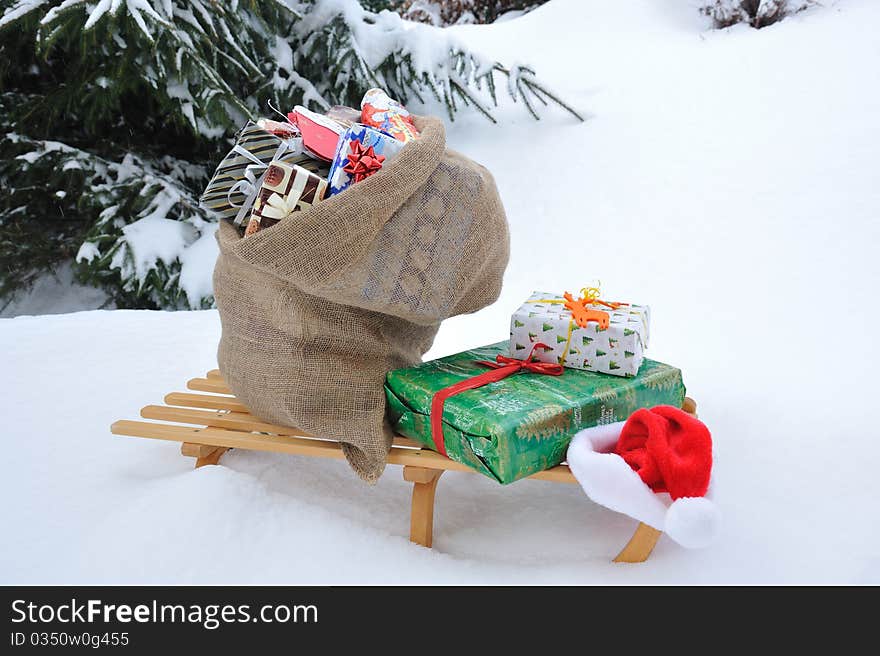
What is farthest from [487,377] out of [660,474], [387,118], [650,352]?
[650,352]

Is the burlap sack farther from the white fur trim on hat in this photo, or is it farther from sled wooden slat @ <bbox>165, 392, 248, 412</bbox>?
the white fur trim on hat

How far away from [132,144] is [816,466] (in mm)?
3107

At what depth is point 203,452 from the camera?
1549 mm

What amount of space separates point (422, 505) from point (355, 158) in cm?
63

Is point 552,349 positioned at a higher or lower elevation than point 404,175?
lower

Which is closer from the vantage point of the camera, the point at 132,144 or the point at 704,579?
the point at 704,579

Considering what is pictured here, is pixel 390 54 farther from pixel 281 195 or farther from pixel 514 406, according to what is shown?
pixel 514 406

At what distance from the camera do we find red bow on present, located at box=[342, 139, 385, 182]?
4.33 ft

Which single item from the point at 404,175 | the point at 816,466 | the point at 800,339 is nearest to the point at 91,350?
the point at 404,175

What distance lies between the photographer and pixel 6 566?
123 centimetres

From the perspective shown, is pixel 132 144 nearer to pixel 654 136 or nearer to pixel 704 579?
pixel 654 136

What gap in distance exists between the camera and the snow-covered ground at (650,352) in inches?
50.3

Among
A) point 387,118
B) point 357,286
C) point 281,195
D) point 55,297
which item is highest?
point 387,118

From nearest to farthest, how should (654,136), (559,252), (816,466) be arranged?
(816,466) → (559,252) → (654,136)
